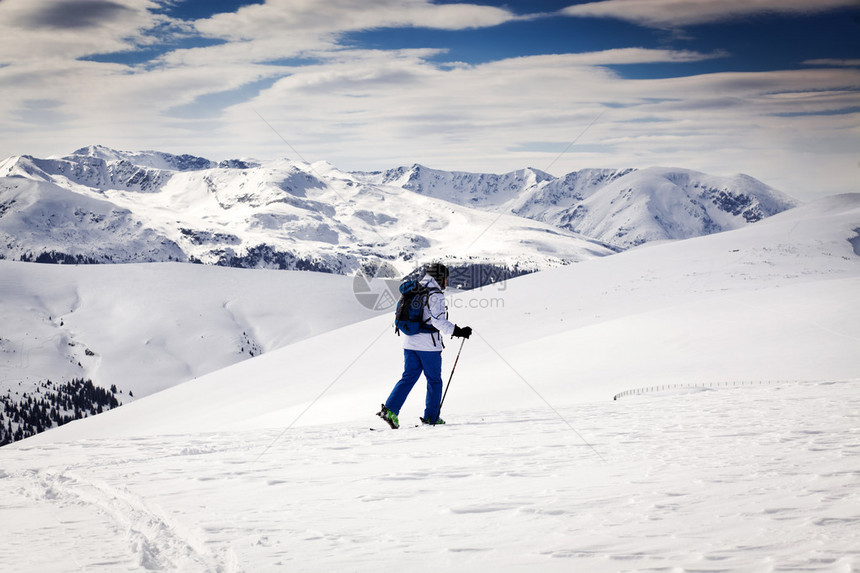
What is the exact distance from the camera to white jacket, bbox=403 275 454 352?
11524 mm

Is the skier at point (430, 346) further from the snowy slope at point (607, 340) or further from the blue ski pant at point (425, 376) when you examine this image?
the snowy slope at point (607, 340)

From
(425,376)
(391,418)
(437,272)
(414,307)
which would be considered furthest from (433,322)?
(391,418)

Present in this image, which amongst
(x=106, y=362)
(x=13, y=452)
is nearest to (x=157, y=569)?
(x=13, y=452)

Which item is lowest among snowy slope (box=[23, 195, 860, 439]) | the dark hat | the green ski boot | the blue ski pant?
snowy slope (box=[23, 195, 860, 439])

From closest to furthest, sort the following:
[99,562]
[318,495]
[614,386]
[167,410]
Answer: [99,562]
[318,495]
[614,386]
[167,410]

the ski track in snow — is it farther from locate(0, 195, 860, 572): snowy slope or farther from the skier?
the skier

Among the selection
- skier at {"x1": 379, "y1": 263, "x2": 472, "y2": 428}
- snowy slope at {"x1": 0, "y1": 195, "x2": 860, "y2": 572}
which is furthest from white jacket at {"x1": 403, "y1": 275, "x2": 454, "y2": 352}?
snowy slope at {"x1": 0, "y1": 195, "x2": 860, "y2": 572}

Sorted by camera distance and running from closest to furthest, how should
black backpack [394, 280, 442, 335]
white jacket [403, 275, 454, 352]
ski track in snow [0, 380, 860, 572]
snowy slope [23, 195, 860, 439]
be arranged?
1. ski track in snow [0, 380, 860, 572]
2. white jacket [403, 275, 454, 352]
3. black backpack [394, 280, 442, 335]
4. snowy slope [23, 195, 860, 439]

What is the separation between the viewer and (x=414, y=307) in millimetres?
11742

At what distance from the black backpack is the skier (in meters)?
0.04

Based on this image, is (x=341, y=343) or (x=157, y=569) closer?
(x=157, y=569)

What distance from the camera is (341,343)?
39.8 metres

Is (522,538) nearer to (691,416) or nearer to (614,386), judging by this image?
(691,416)

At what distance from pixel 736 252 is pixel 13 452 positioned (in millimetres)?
44235
